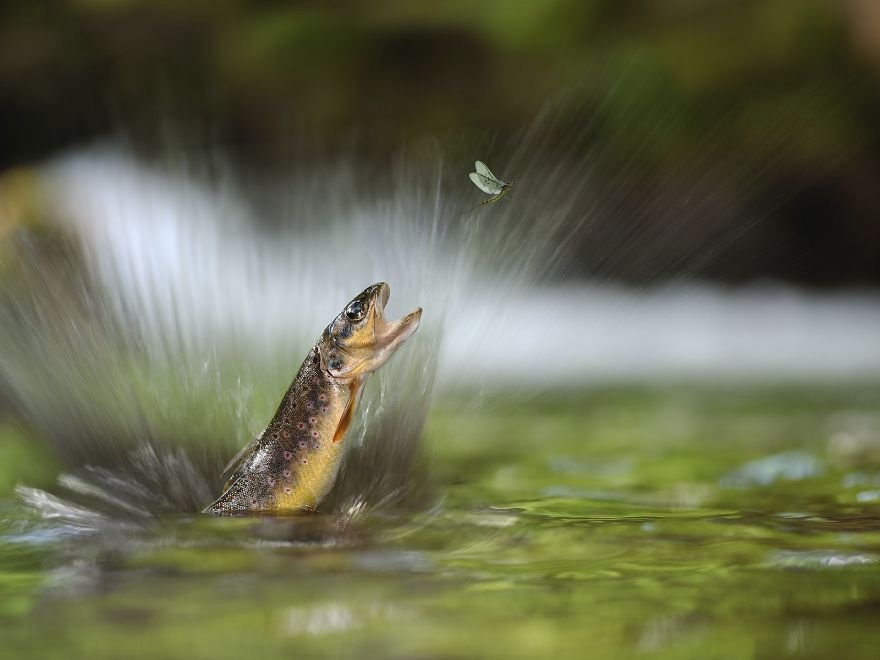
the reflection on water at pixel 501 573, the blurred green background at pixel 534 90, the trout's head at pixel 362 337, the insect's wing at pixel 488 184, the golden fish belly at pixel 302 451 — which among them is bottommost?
the reflection on water at pixel 501 573

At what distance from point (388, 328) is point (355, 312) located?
0.08 m

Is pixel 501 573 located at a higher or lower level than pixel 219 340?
lower

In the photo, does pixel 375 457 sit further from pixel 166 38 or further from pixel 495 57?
pixel 166 38

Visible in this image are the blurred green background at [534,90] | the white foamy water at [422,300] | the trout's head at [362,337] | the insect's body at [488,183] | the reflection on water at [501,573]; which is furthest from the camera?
the blurred green background at [534,90]

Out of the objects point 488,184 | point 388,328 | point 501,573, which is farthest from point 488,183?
point 501,573

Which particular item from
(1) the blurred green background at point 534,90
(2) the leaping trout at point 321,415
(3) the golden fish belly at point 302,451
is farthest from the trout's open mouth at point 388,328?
(1) the blurred green background at point 534,90

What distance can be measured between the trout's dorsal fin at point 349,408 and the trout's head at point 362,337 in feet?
0.07

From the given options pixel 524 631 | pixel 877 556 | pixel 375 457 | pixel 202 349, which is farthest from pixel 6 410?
pixel 877 556

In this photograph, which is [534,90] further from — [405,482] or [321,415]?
[321,415]

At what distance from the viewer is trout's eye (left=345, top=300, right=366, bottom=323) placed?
2.39 metres

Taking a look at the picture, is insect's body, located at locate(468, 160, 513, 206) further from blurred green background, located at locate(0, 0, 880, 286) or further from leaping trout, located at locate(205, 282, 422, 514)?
blurred green background, located at locate(0, 0, 880, 286)

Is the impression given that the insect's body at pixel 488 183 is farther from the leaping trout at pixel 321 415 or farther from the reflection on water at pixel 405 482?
the leaping trout at pixel 321 415

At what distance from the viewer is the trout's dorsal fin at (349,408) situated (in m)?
2.42

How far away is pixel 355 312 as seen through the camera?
2.39m
